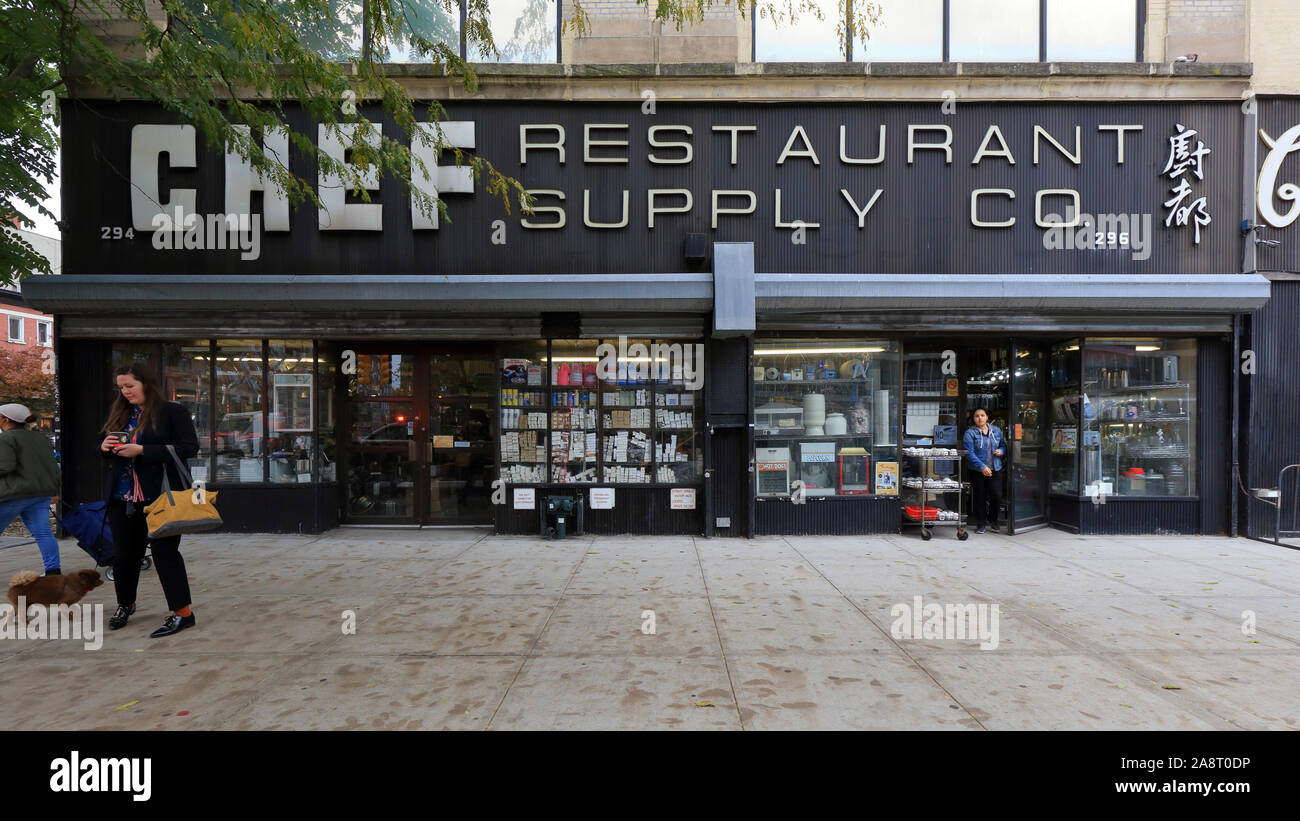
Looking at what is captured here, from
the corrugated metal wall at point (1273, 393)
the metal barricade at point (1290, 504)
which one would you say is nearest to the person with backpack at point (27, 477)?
the corrugated metal wall at point (1273, 393)

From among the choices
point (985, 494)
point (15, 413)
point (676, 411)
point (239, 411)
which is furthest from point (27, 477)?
point (985, 494)

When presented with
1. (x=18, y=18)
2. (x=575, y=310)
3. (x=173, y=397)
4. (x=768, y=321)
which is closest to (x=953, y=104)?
(x=768, y=321)

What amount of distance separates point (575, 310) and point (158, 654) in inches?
223

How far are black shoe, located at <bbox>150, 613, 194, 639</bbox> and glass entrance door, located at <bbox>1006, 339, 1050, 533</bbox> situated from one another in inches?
409

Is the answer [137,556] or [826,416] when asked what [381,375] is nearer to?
[137,556]

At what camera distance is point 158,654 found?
Result: 4316 millimetres

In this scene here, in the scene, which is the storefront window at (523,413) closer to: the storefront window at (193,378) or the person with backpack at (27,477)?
the storefront window at (193,378)

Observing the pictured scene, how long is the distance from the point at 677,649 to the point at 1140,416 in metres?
8.59

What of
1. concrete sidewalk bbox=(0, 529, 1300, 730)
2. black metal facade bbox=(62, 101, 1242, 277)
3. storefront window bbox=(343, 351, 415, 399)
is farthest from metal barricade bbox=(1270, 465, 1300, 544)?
storefront window bbox=(343, 351, 415, 399)

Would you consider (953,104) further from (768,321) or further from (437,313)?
(437,313)

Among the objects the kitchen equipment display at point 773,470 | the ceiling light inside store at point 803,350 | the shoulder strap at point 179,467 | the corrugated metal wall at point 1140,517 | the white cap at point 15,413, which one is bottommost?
the corrugated metal wall at point 1140,517

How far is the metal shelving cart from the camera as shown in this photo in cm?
845

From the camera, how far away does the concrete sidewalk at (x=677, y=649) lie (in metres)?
3.50
